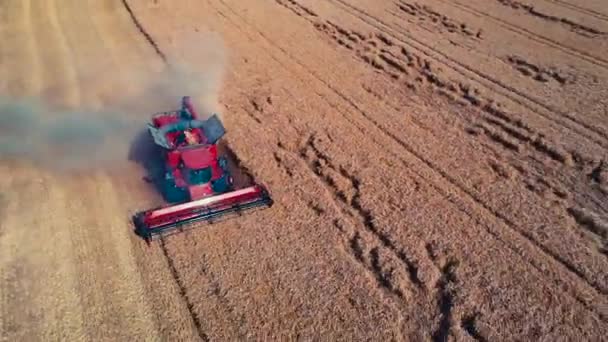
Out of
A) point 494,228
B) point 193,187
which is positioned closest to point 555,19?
point 494,228

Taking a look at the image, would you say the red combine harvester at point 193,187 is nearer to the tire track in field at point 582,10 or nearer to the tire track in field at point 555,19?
the tire track in field at point 555,19

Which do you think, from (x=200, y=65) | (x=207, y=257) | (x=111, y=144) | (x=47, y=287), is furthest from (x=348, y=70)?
(x=47, y=287)

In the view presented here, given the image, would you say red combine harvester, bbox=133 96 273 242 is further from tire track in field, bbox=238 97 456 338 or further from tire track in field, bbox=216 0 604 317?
tire track in field, bbox=216 0 604 317

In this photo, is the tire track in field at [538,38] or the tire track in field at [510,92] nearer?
the tire track in field at [510,92]

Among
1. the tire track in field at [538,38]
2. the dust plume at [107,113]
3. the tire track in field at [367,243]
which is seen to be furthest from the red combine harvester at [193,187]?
the tire track in field at [538,38]

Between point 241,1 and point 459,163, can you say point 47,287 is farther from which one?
point 241,1
